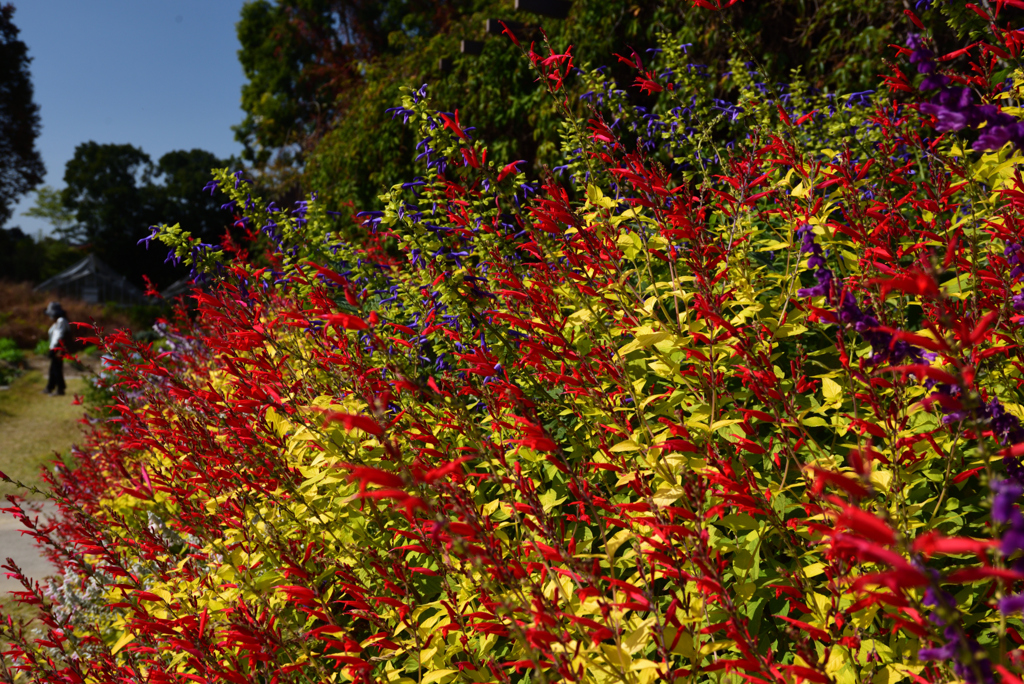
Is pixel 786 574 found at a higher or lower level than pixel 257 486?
lower

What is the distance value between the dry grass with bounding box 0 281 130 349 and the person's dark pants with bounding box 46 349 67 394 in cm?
509

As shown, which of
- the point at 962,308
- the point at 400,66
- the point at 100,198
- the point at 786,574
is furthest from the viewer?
the point at 100,198

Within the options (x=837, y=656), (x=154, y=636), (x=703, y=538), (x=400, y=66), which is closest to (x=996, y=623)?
(x=837, y=656)

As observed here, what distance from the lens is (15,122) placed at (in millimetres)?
32750

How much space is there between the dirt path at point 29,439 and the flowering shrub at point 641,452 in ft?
12.2

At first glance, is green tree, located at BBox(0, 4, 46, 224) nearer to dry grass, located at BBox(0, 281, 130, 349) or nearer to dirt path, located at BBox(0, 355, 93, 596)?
dry grass, located at BBox(0, 281, 130, 349)

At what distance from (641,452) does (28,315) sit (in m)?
29.5

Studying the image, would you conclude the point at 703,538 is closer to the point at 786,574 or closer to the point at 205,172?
the point at 786,574

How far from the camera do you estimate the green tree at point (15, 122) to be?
31.5m

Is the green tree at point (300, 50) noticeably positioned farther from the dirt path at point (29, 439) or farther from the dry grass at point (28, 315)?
the dirt path at point (29, 439)

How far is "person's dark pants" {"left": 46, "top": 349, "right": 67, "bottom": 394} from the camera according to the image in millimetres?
13062

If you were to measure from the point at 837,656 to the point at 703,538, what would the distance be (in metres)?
0.42

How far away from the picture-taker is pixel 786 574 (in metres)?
1.39

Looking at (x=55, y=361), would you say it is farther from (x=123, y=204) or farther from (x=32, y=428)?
(x=123, y=204)
